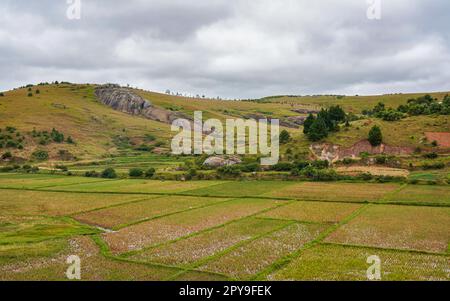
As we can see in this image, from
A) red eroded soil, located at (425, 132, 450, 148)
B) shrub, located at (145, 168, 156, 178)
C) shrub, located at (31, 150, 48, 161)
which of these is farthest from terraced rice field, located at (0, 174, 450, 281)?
shrub, located at (31, 150, 48, 161)

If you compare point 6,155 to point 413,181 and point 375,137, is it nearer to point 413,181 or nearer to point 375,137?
point 375,137

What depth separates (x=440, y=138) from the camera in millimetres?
A: 86875

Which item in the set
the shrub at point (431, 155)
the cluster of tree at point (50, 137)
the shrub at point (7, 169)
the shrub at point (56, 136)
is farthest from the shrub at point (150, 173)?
the shrub at point (56, 136)

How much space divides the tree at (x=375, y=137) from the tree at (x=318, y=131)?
9.79m

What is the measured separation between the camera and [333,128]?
9744 cm

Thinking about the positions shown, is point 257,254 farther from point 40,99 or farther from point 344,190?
point 40,99

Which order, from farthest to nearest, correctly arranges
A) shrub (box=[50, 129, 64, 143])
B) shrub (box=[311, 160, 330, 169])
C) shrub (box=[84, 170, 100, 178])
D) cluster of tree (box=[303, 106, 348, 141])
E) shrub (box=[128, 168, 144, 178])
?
shrub (box=[50, 129, 64, 143]), cluster of tree (box=[303, 106, 348, 141]), shrub (box=[84, 170, 100, 178]), shrub (box=[128, 168, 144, 178]), shrub (box=[311, 160, 330, 169])

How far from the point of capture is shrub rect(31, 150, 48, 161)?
115000 mm

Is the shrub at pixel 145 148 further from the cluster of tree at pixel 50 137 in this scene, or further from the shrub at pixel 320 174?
the shrub at pixel 320 174

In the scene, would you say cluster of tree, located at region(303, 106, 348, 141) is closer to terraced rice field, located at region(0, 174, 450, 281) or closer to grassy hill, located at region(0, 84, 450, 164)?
grassy hill, located at region(0, 84, 450, 164)

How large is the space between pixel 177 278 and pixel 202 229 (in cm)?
1343

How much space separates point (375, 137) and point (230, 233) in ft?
199

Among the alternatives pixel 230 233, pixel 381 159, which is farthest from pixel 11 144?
pixel 230 233

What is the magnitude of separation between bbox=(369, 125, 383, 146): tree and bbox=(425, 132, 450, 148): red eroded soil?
32.0ft
